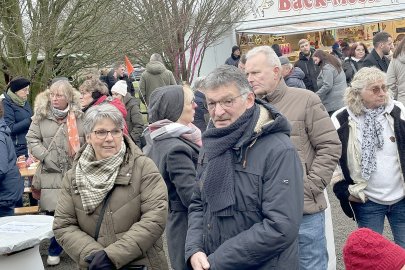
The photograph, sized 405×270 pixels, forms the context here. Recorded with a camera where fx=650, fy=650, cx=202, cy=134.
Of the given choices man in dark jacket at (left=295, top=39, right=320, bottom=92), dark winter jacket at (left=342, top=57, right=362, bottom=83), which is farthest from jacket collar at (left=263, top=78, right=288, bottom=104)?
dark winter jacket at (left=342, top=57, right=362, bottom=83)

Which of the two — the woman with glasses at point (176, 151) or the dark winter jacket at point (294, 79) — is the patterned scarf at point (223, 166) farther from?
the dark winter jacket at point (294, 79)

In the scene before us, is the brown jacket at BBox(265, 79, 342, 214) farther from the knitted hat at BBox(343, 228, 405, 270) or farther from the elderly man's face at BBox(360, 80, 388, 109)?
the knitted hat at BBox(343, 228, 405, 270)

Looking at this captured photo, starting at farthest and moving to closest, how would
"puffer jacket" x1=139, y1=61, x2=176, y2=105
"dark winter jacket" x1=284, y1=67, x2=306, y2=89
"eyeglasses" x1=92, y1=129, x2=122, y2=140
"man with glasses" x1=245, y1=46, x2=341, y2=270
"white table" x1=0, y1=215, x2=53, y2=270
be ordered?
"puffer jacket" x1=139, y1=61, x2=176, y2=105 → "dark winter jacket" x1=284, y1=67, x2=306, y2=89 → "white table" x1=0, y1=215, x2=53, y2=270 → "man with glasses" x1=245, y1=46, x2=341, y2=270 → "eyeglasses" x1=92, y1=129, x2=122, y2=140

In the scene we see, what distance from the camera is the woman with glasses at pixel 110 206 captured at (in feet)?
12.3

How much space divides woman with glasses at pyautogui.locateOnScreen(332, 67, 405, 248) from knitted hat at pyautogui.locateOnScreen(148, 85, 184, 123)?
1.17 m

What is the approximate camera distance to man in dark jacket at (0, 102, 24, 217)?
5.80 metres

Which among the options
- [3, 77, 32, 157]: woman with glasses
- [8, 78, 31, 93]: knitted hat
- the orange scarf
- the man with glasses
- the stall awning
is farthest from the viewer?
the stall awning

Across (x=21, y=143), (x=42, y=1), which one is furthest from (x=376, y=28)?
(x=21, y=143)

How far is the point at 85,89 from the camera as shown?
7559 mm

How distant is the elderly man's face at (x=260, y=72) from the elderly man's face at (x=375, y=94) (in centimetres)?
74

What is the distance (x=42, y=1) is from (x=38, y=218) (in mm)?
6009

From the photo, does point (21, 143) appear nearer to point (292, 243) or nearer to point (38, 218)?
point (38, 218)

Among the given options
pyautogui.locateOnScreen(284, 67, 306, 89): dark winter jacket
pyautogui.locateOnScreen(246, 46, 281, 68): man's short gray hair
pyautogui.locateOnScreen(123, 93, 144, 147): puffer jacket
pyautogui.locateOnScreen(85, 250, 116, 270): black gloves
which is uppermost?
pyautogui.locateOnScreen(246, 46, 281, 68): man's short gray hair

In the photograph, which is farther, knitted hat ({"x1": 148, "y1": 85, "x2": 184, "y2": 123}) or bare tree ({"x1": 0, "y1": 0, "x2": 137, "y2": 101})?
bare tree ({"x1": 0, "y1": 0, "x2": 137, "y2": 101})
